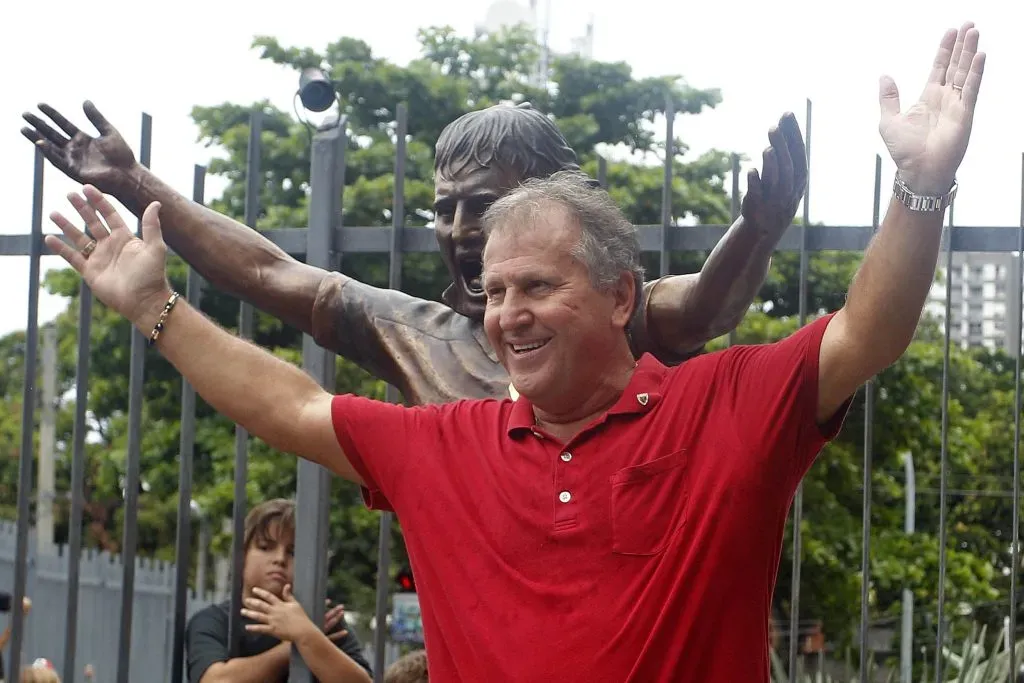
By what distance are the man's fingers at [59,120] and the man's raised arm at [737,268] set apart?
1267 millimetres

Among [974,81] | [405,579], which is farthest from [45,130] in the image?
[405,579]

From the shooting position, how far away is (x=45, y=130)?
2979 mm

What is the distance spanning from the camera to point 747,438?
2104 millimetres

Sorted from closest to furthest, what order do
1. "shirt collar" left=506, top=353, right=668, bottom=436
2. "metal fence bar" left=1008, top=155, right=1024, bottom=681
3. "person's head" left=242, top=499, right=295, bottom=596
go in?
1. "shirt collar" left=506, top=353, right=668, bottom=436
2. "metal fence bar" left=1008, top=155, right=1024, bottom=681
3. "person's head" left=242, top=499, right=295, bottom=596

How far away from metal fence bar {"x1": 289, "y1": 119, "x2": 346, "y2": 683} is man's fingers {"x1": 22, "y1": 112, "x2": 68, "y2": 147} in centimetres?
76

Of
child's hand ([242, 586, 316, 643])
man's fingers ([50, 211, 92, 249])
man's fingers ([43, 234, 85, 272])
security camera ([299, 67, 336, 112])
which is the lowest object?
child's hand ([242, 586, 316, 643])

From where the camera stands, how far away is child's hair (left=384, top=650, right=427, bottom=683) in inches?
140

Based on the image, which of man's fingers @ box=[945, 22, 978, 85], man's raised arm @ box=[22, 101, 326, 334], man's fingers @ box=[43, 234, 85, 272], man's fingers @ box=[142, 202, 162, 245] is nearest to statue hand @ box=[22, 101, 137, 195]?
man's raised arm @ box=[22, 101, 326, 334]

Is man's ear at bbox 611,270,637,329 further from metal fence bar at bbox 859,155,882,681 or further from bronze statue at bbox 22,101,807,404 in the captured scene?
metal fence bar at bbox 859,155,882,681

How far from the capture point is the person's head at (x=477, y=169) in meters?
2.86

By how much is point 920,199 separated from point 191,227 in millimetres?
1667

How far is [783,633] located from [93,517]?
14189 millimetres

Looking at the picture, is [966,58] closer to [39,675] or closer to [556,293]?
[556,293]

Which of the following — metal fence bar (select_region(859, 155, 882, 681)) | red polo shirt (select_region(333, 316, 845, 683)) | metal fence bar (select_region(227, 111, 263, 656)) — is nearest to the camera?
red polo shirt (select_region(333, 316, 845, 683))
